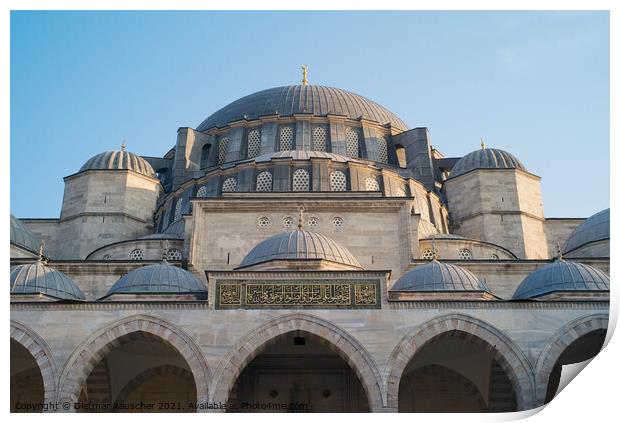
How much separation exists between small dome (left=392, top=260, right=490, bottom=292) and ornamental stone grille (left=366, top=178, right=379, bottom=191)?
6770 millimetres

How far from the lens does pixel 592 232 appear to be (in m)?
23.8

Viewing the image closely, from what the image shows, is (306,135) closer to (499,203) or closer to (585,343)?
(499,203)

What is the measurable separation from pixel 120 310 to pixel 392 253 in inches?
316

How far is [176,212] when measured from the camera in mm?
26609

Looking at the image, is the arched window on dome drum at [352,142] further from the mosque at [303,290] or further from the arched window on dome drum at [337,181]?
the arched window on dome drum at [337,181]

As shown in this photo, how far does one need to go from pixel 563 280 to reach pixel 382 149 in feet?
→ 42.8

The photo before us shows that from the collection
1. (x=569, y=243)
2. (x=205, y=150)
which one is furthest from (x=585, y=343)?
(x=205, y=150)

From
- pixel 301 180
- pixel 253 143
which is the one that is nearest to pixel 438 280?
pixel 301 180

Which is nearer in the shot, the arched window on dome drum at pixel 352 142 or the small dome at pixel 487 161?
the small dome at pixel 487 161

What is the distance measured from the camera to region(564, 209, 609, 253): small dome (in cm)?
2361

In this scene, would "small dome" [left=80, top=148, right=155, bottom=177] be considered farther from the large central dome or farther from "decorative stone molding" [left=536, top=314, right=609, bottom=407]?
"decorative stone molding" [left=536, top=314, right=609, bottom=407]

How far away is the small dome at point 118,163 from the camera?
28.0m

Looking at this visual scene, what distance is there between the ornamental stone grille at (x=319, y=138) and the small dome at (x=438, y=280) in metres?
11.3

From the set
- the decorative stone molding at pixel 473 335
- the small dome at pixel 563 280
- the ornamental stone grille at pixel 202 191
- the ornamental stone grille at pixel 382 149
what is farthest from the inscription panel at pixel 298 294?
the ornamental stone grille at pixel 382 149
